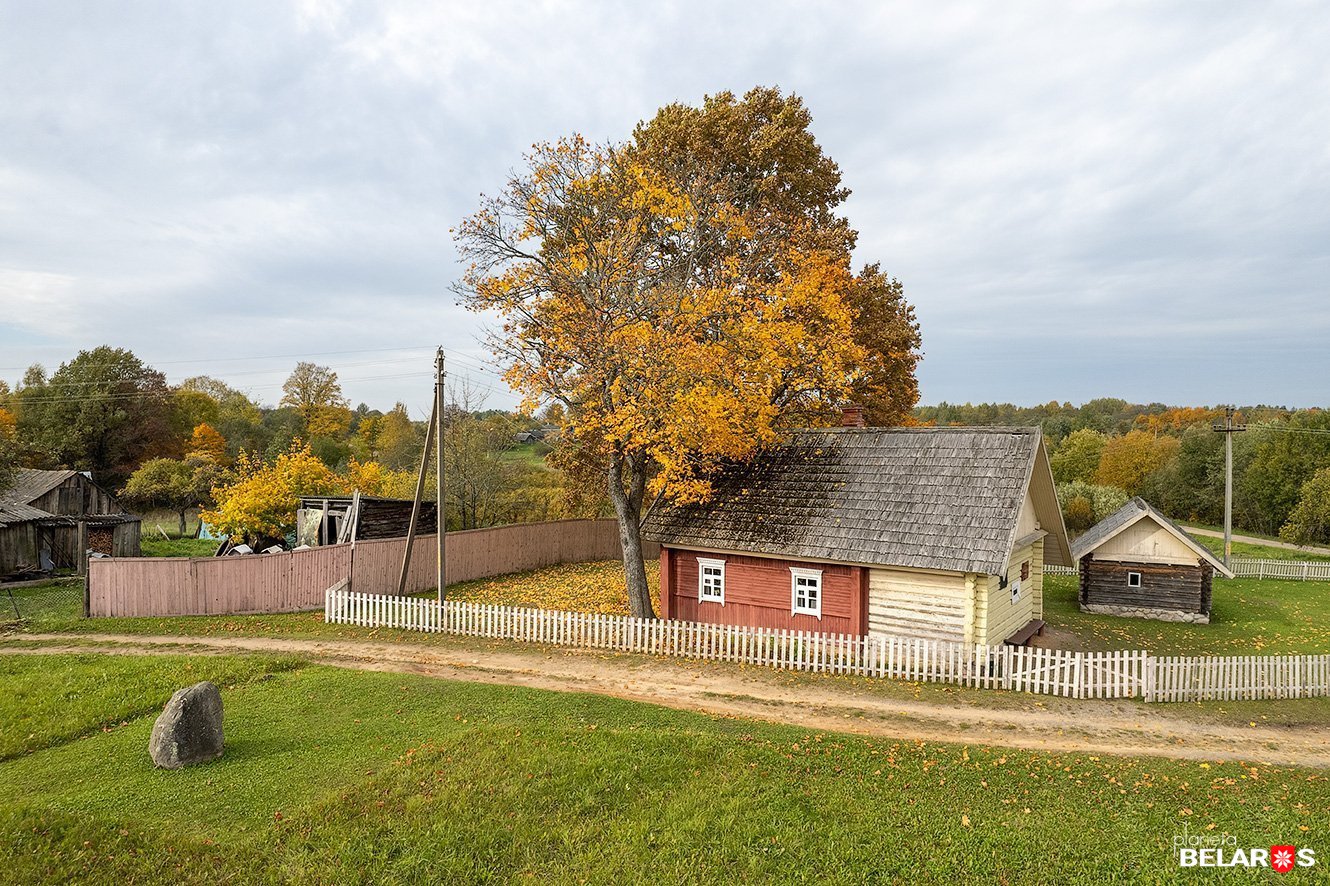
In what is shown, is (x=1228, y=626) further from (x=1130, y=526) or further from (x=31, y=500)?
(x=31, y=500)

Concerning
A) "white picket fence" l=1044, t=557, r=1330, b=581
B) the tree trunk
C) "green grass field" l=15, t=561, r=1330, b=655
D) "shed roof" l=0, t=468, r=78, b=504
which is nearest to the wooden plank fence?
"green grass field" l=15, t=561, r=1330, b=655

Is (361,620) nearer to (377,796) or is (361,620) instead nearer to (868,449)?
(377,796)

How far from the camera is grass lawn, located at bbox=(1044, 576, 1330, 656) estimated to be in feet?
68.5

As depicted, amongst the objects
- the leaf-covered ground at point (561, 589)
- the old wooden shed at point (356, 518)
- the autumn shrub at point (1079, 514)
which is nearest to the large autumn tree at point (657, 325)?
the leaf-covered ground at point (561, 589)

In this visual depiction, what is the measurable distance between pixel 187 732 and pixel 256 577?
42.9 feet

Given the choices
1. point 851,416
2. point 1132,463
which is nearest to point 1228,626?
point 851,416

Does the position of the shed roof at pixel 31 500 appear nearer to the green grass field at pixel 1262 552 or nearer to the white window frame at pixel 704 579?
the white window frame at pixel 704 579

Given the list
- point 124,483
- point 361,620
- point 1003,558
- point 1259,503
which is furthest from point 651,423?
point 1259,503

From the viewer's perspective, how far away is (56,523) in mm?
32312

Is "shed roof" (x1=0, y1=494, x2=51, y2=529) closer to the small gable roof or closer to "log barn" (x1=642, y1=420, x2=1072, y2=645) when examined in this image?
"log barn" (x1=642, y1=420, x2=1072, y2=645)

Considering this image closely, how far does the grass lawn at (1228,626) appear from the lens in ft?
68.5

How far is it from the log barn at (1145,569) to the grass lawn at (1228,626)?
0.65 meters

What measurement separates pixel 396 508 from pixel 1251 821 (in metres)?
27.3

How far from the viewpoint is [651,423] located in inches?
770
